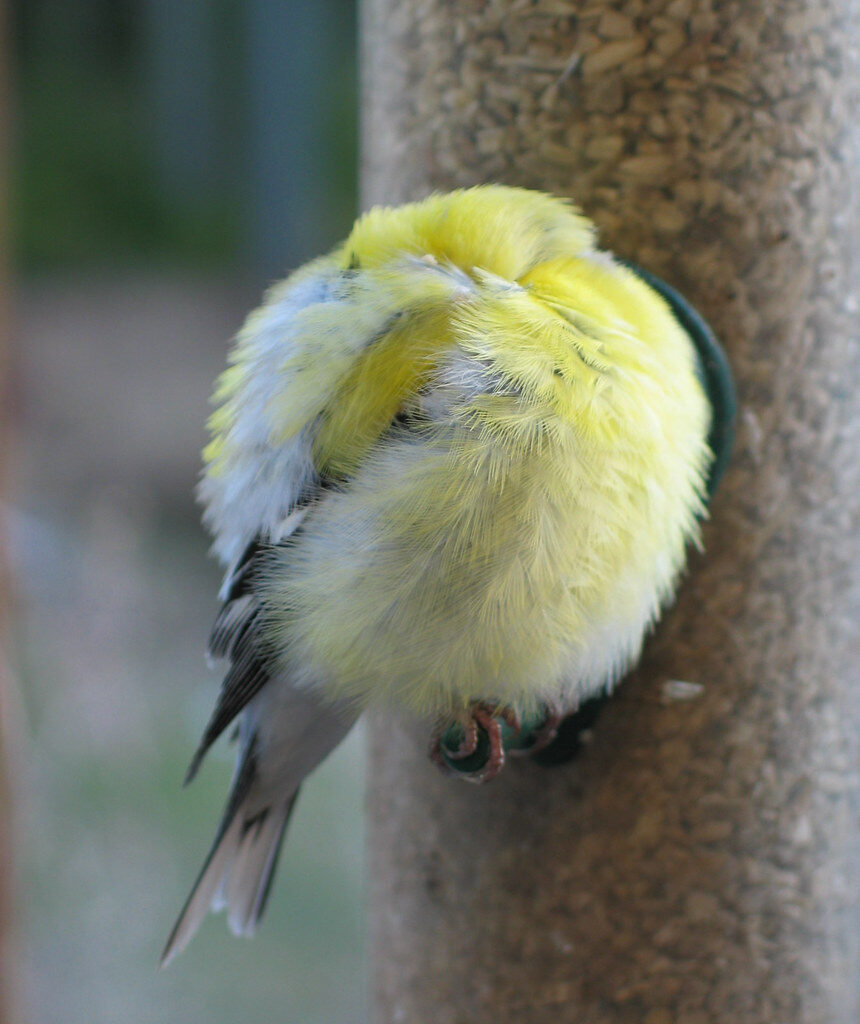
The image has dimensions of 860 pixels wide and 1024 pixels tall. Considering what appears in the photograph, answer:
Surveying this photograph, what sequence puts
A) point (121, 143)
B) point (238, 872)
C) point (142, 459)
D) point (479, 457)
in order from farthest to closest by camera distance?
point (121, 143), point (142, 459), point (238, 872), point (479, 457)

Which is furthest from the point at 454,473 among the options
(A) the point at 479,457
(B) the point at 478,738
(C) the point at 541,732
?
(C) the point at 541,732

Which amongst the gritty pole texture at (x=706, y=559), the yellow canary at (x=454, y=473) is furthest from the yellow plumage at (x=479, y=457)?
the gritty pole texture at (x=706, y=559)

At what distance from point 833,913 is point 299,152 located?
9.01m

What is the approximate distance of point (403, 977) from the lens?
1.83 m

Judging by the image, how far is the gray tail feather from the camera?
1.67 meters

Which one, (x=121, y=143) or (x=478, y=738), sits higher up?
(x=478, y=738)

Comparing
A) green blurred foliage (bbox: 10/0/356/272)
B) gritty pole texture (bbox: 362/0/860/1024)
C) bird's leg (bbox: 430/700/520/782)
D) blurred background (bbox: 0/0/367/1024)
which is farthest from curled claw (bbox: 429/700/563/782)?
green blurred foliage (bbox: 10/0/356/272)

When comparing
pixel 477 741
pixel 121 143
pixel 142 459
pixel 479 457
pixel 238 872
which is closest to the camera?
pixel 479 457

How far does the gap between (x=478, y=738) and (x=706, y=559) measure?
18.1 inches

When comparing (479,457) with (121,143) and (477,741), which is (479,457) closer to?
(477,741)

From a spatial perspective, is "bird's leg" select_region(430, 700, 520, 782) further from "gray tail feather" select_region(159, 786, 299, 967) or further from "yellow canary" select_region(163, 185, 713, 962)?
"gray tail feather" select_region(159, 786, 299, 967)

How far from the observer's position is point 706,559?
1.62m

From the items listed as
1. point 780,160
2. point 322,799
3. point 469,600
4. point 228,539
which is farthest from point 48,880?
point 780,160

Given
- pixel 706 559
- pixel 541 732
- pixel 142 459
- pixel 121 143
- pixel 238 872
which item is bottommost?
→ pixel 142 459
